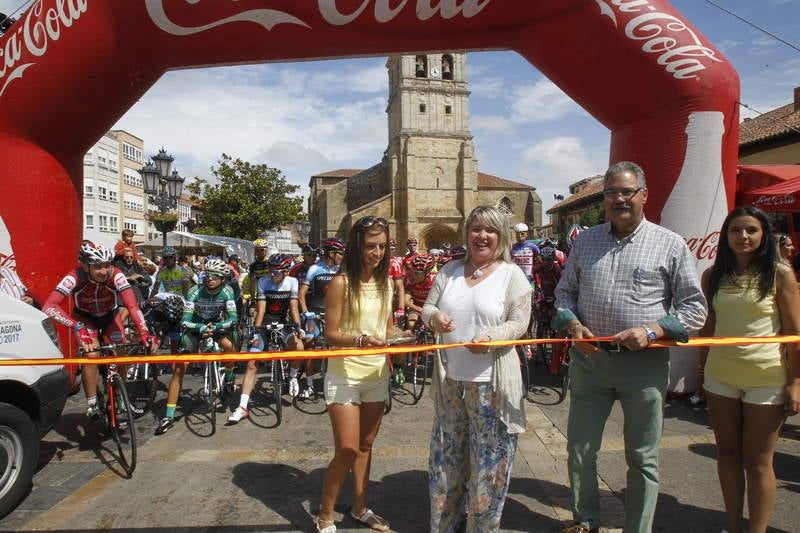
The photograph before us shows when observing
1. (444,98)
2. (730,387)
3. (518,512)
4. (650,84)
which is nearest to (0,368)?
(518,512)

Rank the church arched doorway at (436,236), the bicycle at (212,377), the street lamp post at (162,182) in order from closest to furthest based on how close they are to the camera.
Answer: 1. the bicycle at (212,377)
2. the street lamp post at (162,182)
3. the church arched doorway at (436,236)

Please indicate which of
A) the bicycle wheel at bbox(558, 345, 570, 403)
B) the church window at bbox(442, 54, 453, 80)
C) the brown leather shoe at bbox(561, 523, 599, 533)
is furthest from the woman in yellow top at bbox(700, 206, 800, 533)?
the church window at bbox(442, 54, 453, 80)

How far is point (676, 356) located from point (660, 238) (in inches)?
146

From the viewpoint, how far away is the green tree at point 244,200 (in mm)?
Answer: 31344

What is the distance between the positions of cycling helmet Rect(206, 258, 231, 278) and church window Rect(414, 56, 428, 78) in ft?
183

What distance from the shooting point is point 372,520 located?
3.17 metres

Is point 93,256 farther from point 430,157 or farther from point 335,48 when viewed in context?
point 430,157

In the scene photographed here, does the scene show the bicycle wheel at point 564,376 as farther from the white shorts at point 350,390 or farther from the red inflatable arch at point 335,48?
the white shorts at point 350,390

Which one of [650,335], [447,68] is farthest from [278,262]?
[447,68]

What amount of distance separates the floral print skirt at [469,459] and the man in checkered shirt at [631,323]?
0.55m

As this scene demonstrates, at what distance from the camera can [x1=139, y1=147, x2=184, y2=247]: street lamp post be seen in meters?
11.9

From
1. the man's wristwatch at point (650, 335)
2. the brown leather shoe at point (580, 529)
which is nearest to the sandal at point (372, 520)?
the brown leather shoe at point (580, 529)

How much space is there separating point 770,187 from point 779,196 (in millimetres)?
784

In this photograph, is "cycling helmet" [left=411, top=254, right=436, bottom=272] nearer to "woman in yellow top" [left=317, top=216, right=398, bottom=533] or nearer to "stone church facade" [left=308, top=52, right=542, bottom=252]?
"woman in yellow top" [left=317, top=216, right=398, bottom=533]
